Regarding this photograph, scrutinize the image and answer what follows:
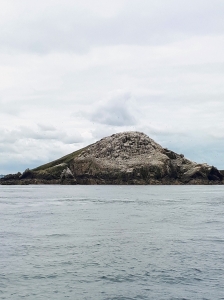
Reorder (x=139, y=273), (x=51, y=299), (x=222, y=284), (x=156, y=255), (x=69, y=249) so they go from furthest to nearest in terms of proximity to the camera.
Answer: (x=69, y=249) < (x=156, y=255) < (x=139, y=273) < (x=222, y=284) < (x=51, y=299)

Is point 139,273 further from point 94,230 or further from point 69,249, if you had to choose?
point 94,230

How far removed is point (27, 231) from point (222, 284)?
26.8 m

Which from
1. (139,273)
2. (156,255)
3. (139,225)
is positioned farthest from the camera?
(139,225)

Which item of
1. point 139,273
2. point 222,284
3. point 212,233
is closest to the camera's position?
point 222,284

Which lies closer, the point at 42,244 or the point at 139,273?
the point at 139,273

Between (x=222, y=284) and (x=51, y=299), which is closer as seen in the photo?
(x=51, y=299)

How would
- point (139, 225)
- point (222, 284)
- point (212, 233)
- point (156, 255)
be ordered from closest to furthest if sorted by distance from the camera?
point (222, 284)
point (156, 255)
point (212, 233)
point (139, 225)

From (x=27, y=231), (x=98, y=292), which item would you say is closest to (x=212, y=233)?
(x=27, y=231)

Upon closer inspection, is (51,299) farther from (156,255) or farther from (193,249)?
(193,249)

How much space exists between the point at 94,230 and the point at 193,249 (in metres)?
14.9

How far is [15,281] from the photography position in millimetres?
26781

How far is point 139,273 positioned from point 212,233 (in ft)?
62.1

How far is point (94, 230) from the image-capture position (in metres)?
47.9

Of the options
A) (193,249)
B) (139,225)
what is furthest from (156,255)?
(139,225)
